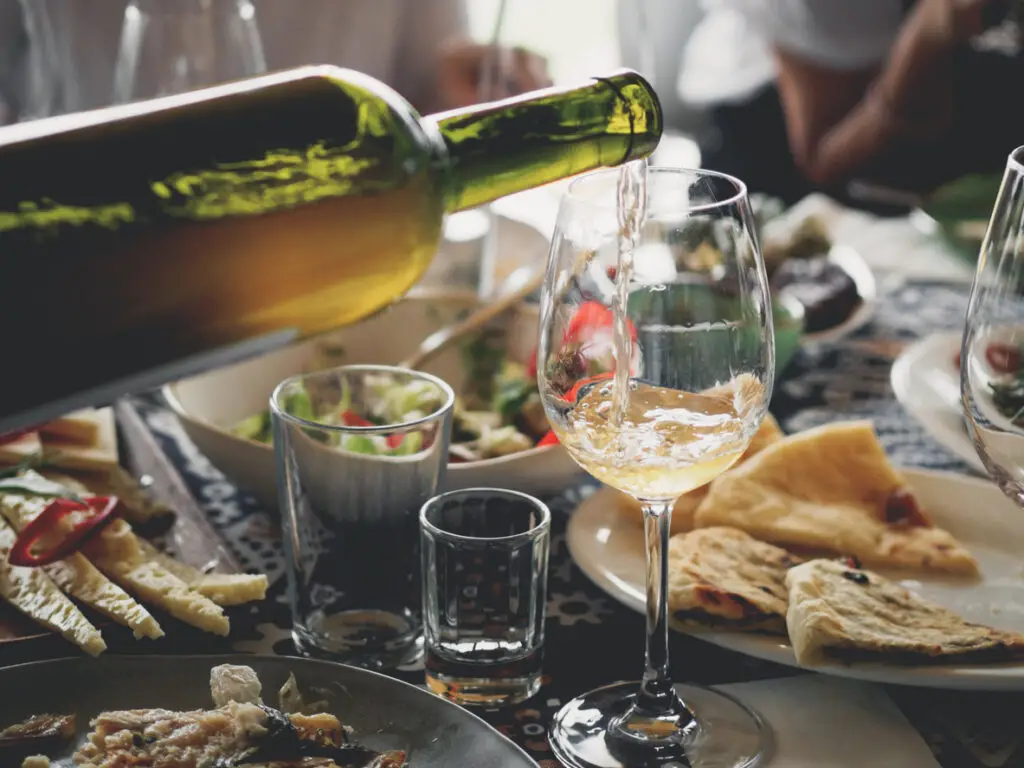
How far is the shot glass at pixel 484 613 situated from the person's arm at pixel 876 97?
2504mm

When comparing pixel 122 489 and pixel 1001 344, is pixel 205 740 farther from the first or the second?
pixel 1001 344

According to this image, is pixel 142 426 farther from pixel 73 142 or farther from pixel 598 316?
pixel 73 142

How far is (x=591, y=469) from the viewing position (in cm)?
82

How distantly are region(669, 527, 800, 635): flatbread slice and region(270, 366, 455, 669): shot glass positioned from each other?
20cm

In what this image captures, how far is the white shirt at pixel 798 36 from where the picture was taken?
319cm

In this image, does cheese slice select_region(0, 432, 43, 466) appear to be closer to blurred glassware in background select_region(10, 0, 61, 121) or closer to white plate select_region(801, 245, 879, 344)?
blurred glassware in background select_region(10, 0, 61, 121)

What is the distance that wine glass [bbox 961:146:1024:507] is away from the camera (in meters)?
0.76

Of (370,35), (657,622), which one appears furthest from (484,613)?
(370,35)

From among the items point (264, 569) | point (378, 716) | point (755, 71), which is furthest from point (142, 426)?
point (755, 71)

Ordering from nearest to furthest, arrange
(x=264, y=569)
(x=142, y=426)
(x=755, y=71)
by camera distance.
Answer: (x=264, y=569) → (x=142, y=426) → (x=755, y=71)

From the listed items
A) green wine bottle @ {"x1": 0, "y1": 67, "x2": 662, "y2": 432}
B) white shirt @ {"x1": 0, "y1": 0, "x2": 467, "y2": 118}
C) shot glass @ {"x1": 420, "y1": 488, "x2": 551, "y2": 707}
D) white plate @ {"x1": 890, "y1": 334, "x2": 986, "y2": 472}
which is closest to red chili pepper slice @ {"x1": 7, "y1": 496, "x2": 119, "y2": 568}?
shot glass @ {"x1": 420, "y1": 488, "x2": 551, "y2": 707}

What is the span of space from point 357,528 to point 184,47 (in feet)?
2.25

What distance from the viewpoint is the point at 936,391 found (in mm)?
1317

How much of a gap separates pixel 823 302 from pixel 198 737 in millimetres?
1062
